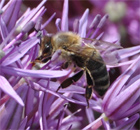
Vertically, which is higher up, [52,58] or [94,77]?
[52,58]

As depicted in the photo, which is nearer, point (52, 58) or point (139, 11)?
point (52, 58)

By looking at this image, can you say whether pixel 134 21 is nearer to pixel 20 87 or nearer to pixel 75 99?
pixel 75 99

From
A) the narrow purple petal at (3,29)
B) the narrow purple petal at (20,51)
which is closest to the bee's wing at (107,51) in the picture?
the narrow purple petal at (20,51)

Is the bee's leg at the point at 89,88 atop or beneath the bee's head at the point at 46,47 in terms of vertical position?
beneath

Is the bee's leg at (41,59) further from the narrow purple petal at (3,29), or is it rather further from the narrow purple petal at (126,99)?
the narrow purple petal at (126,99)

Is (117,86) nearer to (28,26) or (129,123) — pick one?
(129,123)

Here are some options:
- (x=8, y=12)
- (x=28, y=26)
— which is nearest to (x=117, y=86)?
(x=28, y=26)

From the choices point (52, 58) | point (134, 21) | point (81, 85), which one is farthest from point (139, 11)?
point (52, 58)

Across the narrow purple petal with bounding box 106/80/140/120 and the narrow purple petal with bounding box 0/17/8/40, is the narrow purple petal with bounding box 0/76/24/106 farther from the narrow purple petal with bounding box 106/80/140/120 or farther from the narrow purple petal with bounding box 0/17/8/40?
the narrow purple petal with bounding box 106/80/140/120
